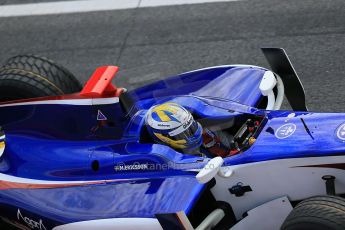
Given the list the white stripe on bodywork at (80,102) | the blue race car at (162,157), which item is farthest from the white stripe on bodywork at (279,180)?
the white stripe on bodywork at (80,102)

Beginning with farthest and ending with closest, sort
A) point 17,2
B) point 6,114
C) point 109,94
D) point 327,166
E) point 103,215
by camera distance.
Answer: point 17,2 < point 6,114 < point 109,94 < point 103,215 < point 327,166

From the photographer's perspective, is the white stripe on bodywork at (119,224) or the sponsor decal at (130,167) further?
the sponsor decal at (130,167)

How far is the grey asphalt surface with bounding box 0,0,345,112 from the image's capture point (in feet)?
23.3

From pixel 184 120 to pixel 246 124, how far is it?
512mm

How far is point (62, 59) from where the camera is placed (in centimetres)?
788

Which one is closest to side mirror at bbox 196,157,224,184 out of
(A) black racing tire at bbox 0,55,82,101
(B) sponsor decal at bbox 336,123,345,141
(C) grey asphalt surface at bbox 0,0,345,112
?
(B) sponsor decal at bbox 336,123,345,141

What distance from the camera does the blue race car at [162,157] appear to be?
4.34m

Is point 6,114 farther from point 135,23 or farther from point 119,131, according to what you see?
point 135,23

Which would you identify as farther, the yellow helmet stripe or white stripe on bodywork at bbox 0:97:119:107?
white stripe on bodywork at bbox 0:97:119:107

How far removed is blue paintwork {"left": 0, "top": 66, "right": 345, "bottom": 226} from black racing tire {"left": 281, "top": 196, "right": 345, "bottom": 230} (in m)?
0.34

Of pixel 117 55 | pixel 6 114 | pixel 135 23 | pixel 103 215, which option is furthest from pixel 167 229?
pixel 135 23

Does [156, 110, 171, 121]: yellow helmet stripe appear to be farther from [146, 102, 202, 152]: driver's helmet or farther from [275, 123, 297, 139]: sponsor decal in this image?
[275, 123, 297, 139]: sponsor decal

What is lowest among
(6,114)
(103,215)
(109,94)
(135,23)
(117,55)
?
(103,215)

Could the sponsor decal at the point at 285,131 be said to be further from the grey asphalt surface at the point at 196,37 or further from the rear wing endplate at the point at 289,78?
the grey asphalt surface at the point at 196,37
